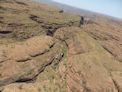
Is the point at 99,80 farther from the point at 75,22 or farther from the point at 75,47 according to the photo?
the point at 75,22

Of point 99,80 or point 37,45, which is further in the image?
point 37,45

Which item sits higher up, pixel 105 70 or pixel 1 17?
pixel 1 17

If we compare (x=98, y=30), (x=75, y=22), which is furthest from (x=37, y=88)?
(x=75, y=22)

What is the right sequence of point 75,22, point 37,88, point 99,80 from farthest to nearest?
1. point 75,22
2. point 99,80
3. point 37,88

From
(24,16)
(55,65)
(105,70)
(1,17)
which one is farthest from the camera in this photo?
(24,16)

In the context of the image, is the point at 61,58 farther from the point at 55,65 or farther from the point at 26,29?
the point at 26,29

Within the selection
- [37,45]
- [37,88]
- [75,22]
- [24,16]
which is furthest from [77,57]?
[75,22]
